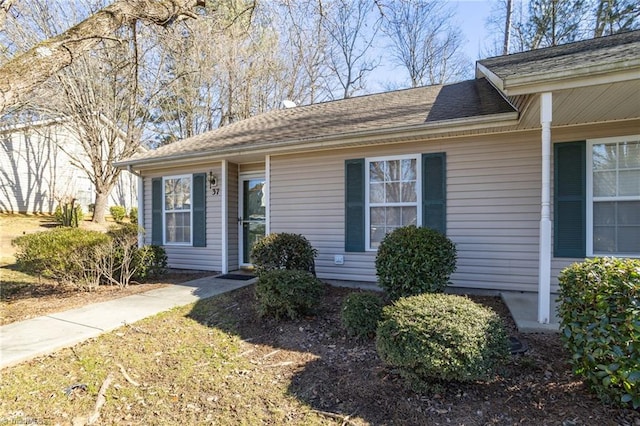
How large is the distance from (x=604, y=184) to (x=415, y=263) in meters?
2.92

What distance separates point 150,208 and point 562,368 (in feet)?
27.1

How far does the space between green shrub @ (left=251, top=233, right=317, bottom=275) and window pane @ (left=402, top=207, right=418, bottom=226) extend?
171cm

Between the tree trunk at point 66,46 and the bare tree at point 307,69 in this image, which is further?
the bare tree at point 307,69

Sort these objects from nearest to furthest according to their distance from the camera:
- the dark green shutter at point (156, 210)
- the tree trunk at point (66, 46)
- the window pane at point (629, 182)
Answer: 1. the tree trunk at point (66, 46)
2. the window pane at point (629, 182)
3. the dark green shutter at point (156, 210)

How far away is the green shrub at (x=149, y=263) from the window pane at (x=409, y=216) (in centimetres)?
485

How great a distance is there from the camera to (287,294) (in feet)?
13.6

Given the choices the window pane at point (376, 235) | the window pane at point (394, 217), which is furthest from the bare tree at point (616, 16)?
the window pane at point (376, 235)

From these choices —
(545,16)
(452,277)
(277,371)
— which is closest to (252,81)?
(545,16)

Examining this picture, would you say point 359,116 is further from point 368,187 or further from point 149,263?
point 149,263

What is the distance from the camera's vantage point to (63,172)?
15984mm

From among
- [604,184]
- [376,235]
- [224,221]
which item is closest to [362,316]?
[376,235]

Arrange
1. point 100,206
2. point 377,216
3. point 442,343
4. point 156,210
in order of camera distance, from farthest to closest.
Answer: point 100,206 < point 156,210 < point 377,216 < point 442,343

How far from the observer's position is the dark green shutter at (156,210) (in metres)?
8.09

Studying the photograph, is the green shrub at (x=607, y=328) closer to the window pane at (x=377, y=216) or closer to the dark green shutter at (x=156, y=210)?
the window pane at (x=377, y=216)
